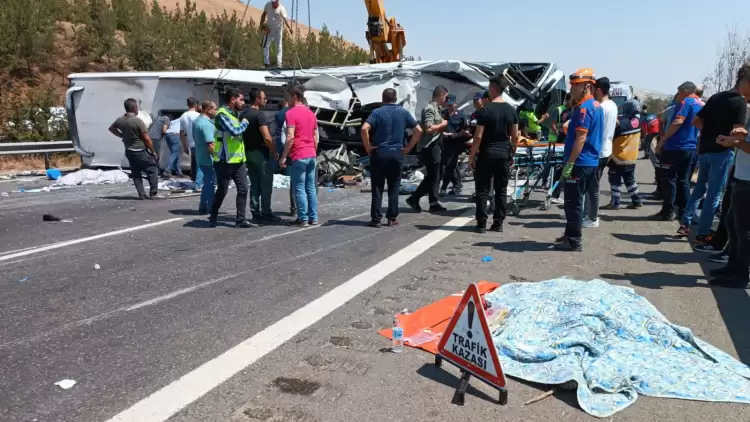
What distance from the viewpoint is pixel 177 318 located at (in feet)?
14.3

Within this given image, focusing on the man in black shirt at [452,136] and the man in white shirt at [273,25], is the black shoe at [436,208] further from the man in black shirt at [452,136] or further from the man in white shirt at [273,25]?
the man in white shirt at [273,25]

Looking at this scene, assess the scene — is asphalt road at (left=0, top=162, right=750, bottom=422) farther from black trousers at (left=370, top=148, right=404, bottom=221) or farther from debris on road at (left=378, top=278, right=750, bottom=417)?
black trousers at (left=370, top=148, right=404, bottom=221)

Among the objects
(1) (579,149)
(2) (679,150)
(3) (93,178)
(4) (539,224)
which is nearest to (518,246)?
(1) (579,149)

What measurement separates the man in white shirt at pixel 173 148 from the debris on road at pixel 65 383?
1059cm

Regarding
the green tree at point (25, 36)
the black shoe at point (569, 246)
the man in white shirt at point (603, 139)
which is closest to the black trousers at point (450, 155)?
the man in white shirt at point (603, 139)

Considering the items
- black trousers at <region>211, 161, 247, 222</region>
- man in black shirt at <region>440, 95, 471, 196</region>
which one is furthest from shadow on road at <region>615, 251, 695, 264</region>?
black trousers at <region>211, 161, 247, 222</region>

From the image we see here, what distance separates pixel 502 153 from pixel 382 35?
1154 cm

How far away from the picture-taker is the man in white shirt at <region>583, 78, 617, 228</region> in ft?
22.7

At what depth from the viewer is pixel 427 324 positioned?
4.21 meters

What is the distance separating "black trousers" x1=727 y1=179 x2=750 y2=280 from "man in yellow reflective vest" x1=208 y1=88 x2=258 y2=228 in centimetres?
597

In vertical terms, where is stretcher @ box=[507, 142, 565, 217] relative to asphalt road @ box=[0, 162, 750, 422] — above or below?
above

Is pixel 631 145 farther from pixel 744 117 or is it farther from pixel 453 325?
pixel 453 325

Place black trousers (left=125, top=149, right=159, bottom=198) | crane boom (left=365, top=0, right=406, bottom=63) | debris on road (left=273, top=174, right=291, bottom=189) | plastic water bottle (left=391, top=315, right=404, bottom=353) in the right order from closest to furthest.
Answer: plastic water bottle (left=391, top=315, right=404, bottom=353) < black trousers (left=125, top=149, right=159, bottom=198) < debris on road (left=273, top=174, right=291, bottom=189) < crane boom (left=365, top=0, right=406, bottom=63)

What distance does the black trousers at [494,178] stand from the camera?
23.9 feet
